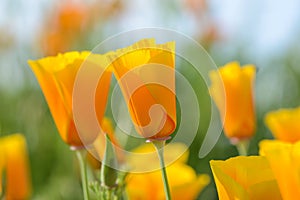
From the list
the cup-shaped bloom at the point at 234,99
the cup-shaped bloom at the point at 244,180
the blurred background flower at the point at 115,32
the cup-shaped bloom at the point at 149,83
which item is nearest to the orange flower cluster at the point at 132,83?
the cup-shaped bloom at the point at 149,83

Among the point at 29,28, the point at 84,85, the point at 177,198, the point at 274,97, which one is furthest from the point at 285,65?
the point at 84,85

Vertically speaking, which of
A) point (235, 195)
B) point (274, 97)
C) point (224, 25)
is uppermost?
point (235, 195)

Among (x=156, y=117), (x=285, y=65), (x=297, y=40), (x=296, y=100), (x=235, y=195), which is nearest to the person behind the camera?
(x=235, y=195)

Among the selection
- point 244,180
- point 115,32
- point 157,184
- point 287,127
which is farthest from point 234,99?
point 115,32

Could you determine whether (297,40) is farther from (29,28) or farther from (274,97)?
(29,28)

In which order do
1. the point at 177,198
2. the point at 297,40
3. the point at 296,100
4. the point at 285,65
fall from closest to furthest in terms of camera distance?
1. the point at 177,198
2. the point at 296,100
3. the point at 285,65
4. the point at 297,40

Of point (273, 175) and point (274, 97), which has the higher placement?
point (273, 175)

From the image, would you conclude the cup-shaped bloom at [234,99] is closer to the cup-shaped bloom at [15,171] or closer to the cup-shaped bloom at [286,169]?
the cup-shaped bloom at [15,171]
